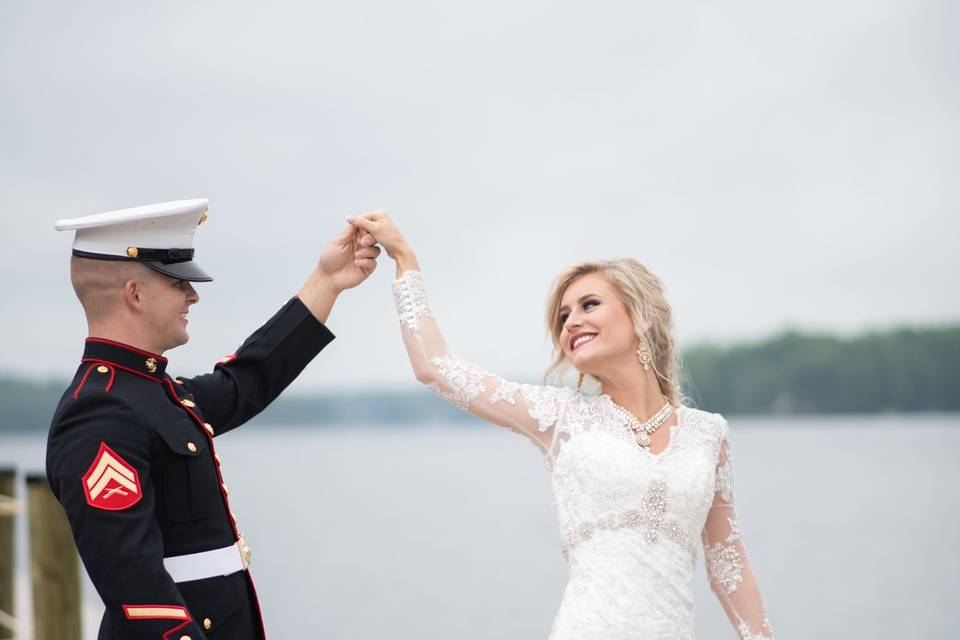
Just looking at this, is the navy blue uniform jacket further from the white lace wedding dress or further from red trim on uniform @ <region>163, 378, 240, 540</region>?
the white lace wedding dress

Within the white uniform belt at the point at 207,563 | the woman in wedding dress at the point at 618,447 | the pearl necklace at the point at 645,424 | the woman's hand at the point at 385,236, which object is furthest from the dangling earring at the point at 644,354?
the white uniform belt at the point at 207,563

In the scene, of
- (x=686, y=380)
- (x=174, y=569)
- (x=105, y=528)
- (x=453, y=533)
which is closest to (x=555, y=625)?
→ (x=686, y=380)

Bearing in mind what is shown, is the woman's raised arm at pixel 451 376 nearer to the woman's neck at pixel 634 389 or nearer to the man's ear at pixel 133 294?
the woman's neck at pixel 634 389

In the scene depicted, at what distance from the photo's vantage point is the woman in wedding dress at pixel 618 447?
120 inches

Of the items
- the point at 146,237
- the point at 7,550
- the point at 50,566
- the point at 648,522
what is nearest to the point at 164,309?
the point at 146,237

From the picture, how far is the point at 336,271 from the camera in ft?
10.9

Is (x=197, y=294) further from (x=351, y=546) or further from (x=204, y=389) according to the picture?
(x=351, y=546)

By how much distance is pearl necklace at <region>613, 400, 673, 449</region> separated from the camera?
10.6ft

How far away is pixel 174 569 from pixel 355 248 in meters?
1.24

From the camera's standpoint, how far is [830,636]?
16.2 metres

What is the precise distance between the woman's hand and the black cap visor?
70cm

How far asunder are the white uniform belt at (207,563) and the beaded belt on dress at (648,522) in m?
1.04

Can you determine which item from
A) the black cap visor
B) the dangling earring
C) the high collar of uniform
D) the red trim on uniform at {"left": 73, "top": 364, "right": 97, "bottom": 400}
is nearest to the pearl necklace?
the dangling earring

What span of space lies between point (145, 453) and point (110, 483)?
145mm
